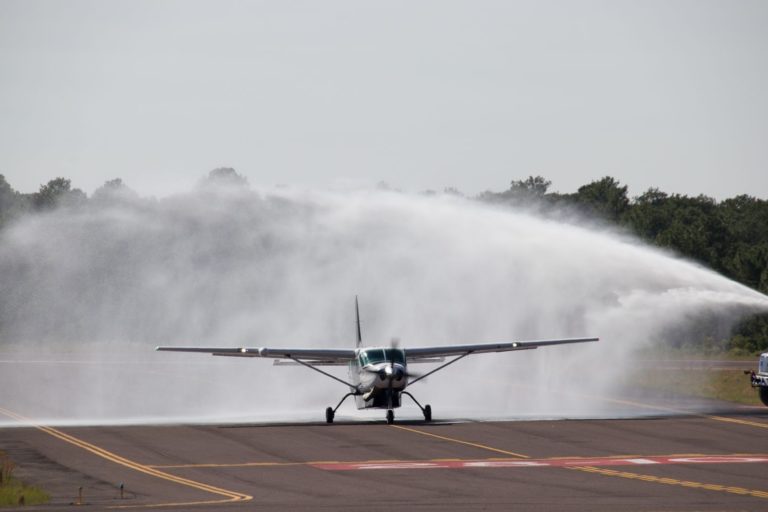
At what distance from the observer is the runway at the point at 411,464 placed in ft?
100

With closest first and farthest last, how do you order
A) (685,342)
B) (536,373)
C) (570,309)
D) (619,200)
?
(570,309) < (536,373) < (685,342) < (619,200)

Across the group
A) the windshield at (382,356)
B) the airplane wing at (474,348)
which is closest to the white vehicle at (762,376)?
the airplane wing at (474,348)

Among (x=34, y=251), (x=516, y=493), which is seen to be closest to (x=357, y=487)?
(x=516, y=493)

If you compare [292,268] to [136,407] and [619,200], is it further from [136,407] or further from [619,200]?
[619,200]

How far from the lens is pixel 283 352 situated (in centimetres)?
4925

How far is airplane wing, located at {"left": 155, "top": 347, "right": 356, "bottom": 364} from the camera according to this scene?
4831 cm

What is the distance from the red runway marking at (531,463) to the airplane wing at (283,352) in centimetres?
1104

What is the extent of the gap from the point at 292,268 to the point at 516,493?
173 ft

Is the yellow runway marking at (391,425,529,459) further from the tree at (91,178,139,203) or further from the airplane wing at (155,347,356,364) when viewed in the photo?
the tree at (91,178,139,203)

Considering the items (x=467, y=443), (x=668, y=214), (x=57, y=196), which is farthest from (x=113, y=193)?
(x=467, y=443)

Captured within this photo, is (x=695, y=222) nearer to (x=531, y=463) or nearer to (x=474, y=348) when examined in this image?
(x=474, y=348)

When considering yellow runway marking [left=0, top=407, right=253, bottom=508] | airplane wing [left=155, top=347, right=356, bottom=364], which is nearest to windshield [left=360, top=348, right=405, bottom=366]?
airplane wing [left=155, top=347, right=356, bottom=364]

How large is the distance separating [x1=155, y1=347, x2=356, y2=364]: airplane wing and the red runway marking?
11039 millimetres

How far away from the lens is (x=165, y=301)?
325 feet
